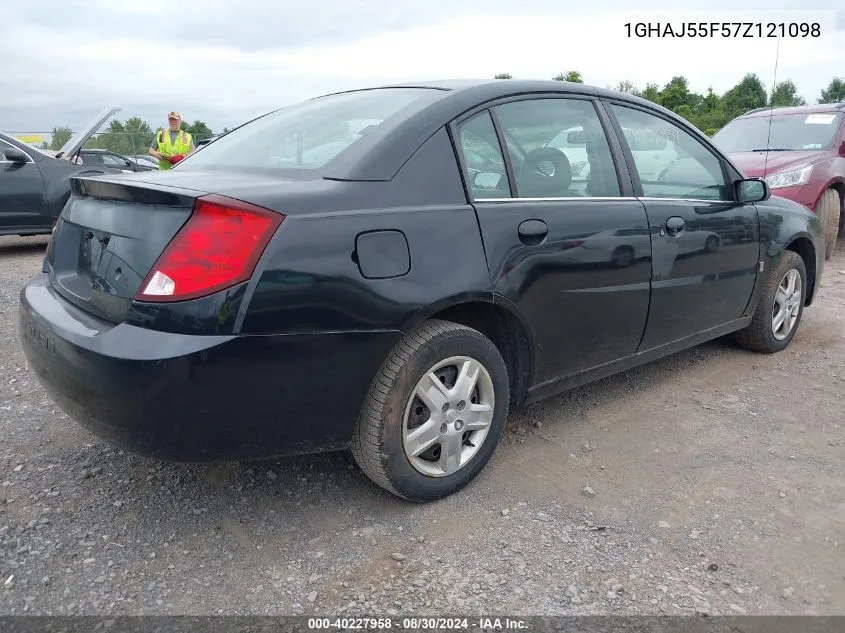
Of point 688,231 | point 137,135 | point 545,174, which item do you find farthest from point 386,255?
point 137,135

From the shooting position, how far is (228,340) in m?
1.93

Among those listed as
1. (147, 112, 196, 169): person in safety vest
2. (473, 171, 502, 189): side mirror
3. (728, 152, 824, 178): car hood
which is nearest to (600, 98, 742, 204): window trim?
(473, 171, 502, 189): side mirror

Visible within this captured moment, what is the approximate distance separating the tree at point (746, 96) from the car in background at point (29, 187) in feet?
114

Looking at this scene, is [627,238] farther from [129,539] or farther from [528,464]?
[129,539]

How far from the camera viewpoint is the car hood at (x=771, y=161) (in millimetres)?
6930

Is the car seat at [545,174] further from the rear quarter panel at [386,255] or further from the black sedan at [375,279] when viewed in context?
the rear quarter panel at [386,255]

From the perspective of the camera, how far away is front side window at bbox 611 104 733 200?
10.6ft

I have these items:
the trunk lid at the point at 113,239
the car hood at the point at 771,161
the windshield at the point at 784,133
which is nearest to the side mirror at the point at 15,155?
the trunk lid at the point at 113,239

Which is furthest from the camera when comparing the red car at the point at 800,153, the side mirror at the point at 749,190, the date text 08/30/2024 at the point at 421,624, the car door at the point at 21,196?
the car door at the point at 21,196

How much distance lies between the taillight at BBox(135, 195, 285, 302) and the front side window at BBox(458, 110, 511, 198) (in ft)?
2.73

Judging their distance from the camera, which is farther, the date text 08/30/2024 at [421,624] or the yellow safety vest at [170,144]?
the yellow safety vest at [170,144]

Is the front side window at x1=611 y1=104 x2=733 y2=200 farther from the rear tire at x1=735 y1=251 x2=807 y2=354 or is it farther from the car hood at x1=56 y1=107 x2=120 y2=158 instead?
the car hood at x1=56 y1=107 x2=120 y2=158

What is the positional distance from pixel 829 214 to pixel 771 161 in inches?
31.6

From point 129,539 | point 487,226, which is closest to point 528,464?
point 487,226
